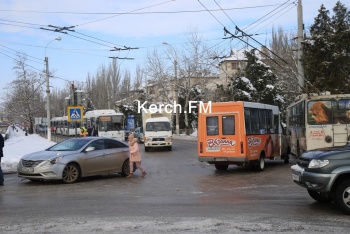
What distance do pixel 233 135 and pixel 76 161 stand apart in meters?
5.79

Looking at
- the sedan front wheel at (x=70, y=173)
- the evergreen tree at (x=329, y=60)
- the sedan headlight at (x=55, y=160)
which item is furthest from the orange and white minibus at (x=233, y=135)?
the evergreen tree at (x=329, y=60)

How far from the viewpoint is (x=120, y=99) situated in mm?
75188

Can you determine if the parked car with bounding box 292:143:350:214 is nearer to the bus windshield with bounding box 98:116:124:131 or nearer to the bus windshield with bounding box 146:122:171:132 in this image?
the bus windshield with bounding box 146:122:171:132

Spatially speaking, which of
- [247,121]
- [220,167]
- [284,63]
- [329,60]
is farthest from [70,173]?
[284,63]

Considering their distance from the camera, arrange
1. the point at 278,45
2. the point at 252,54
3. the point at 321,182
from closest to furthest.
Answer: the point at 321,182
the point at 252,54
the point at 278,45

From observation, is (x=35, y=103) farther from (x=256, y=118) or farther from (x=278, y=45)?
(x=256, y=118)

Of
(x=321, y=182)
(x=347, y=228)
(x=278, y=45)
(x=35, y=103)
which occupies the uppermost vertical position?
(x=278, y=45)

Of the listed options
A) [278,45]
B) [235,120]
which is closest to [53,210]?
[235,120]

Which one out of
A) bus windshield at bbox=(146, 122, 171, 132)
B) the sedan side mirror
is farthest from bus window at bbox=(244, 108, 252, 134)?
bus windshield at bbox=(146, 122, 171, 132)

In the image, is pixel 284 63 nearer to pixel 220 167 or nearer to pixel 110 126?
pixel 110 126

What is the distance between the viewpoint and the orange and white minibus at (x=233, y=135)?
50.7ft

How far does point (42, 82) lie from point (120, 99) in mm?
17410

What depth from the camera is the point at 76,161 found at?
13.5 m

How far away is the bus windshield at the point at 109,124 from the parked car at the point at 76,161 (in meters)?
22.1
